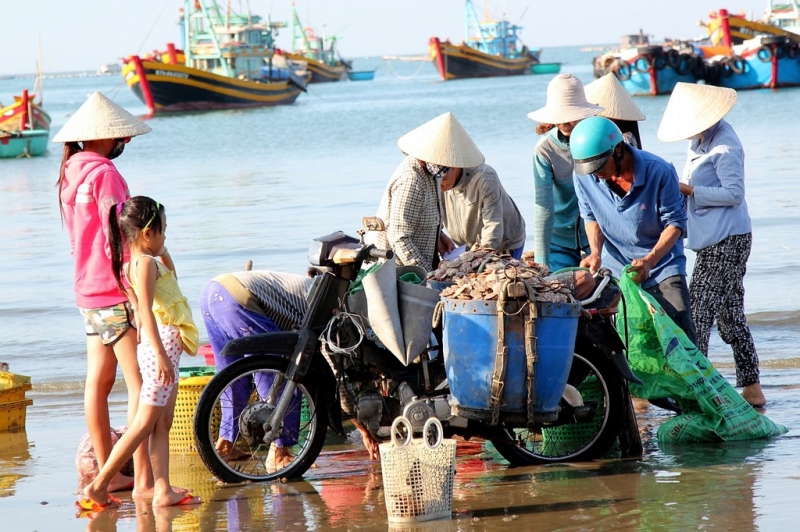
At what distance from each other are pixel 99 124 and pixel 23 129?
37.5 m

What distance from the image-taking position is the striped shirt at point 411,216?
5.52 metres

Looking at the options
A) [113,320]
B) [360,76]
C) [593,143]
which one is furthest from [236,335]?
[360,76]

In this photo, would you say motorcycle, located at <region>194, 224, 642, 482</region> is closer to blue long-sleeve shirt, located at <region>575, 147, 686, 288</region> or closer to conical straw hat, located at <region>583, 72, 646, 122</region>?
blue long-sleeve shirt, located at <region>575, 147, 686, 288</region>

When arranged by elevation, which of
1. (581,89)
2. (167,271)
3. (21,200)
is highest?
(581,89)

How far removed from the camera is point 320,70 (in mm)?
117438

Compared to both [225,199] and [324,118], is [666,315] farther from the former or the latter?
[324,118]

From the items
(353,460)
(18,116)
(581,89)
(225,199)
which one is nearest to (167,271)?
(353,460)

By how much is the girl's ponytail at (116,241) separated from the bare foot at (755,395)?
3.57m

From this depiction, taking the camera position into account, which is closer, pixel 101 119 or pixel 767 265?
pixel 101 119

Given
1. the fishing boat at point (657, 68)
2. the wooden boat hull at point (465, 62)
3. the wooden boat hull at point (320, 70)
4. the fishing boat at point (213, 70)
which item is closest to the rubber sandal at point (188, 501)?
the fishing boat at point (657, 68)

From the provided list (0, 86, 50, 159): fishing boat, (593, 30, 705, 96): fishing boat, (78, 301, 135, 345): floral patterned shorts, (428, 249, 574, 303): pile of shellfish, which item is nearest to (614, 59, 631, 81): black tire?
(593, 30, 705, 96): fishing boat

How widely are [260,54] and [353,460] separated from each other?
7008 cm

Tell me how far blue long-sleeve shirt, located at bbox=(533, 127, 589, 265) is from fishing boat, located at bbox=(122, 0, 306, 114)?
61391mm

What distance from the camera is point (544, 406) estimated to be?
4988 millimetres
